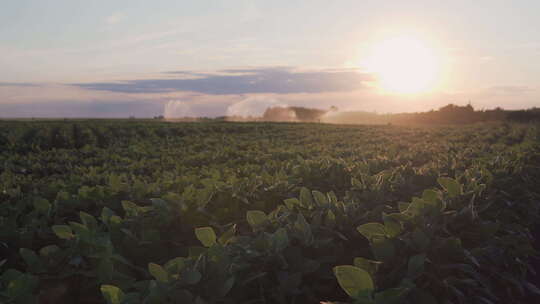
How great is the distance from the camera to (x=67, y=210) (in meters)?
3.47

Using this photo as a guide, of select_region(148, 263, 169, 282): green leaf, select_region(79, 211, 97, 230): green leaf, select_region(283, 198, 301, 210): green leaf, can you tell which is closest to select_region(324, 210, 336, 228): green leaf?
select_region(283, 198, 301, 210): green leaf

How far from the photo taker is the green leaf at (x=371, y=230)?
2.31 metres

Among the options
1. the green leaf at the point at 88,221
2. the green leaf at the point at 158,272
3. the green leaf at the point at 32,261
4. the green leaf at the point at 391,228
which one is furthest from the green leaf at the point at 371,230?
the green leaf at the point at 32,261

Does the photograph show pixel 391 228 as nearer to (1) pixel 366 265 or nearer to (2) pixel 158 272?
(1) pixel 366 265

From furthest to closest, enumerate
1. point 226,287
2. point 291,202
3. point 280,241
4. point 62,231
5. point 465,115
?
point 465,115, point 291,202, point 62,231, point 280,241, point 226,287

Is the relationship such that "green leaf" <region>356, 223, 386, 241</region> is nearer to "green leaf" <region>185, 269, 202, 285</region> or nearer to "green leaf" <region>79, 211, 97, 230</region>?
"green leaf" <region>185, 269, 202, 285</region>

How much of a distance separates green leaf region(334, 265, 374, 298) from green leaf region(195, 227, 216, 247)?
72 cm

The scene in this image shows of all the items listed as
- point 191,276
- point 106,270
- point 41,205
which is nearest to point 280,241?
point 191,276

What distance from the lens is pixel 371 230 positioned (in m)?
2.35

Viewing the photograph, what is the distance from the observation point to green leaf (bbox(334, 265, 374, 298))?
1.76 metres

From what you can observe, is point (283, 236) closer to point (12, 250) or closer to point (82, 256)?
point (82, 256)

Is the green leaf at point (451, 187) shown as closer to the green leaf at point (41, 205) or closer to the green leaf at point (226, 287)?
the green leaf at point (226, 287)

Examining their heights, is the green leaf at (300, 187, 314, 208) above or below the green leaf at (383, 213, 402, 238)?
above

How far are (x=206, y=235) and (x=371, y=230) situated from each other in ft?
3.01
